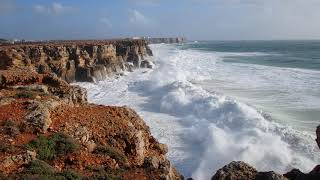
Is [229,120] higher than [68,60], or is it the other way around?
[68,60]

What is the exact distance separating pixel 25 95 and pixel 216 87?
25.4m

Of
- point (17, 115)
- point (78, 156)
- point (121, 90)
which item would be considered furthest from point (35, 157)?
point (121, 90)

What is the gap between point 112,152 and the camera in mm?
12453

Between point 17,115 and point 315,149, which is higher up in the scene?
point 17,115

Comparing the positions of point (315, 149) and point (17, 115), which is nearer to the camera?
point (17, 115)

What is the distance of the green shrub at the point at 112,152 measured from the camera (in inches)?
481

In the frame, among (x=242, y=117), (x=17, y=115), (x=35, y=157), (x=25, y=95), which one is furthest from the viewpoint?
(x=242, y=117)

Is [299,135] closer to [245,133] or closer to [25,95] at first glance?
[245,133]

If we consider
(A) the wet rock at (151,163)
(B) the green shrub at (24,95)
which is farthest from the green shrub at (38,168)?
(B) the green shrub at (24,95)

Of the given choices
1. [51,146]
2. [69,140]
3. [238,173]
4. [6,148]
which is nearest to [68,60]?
[69,140]

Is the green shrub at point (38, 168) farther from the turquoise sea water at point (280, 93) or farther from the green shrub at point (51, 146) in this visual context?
the turquoise sea water at point (280, 93)

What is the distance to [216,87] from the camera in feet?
130

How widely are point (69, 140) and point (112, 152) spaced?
45.2 inches

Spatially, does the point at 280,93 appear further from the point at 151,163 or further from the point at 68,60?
the point at 151,163
